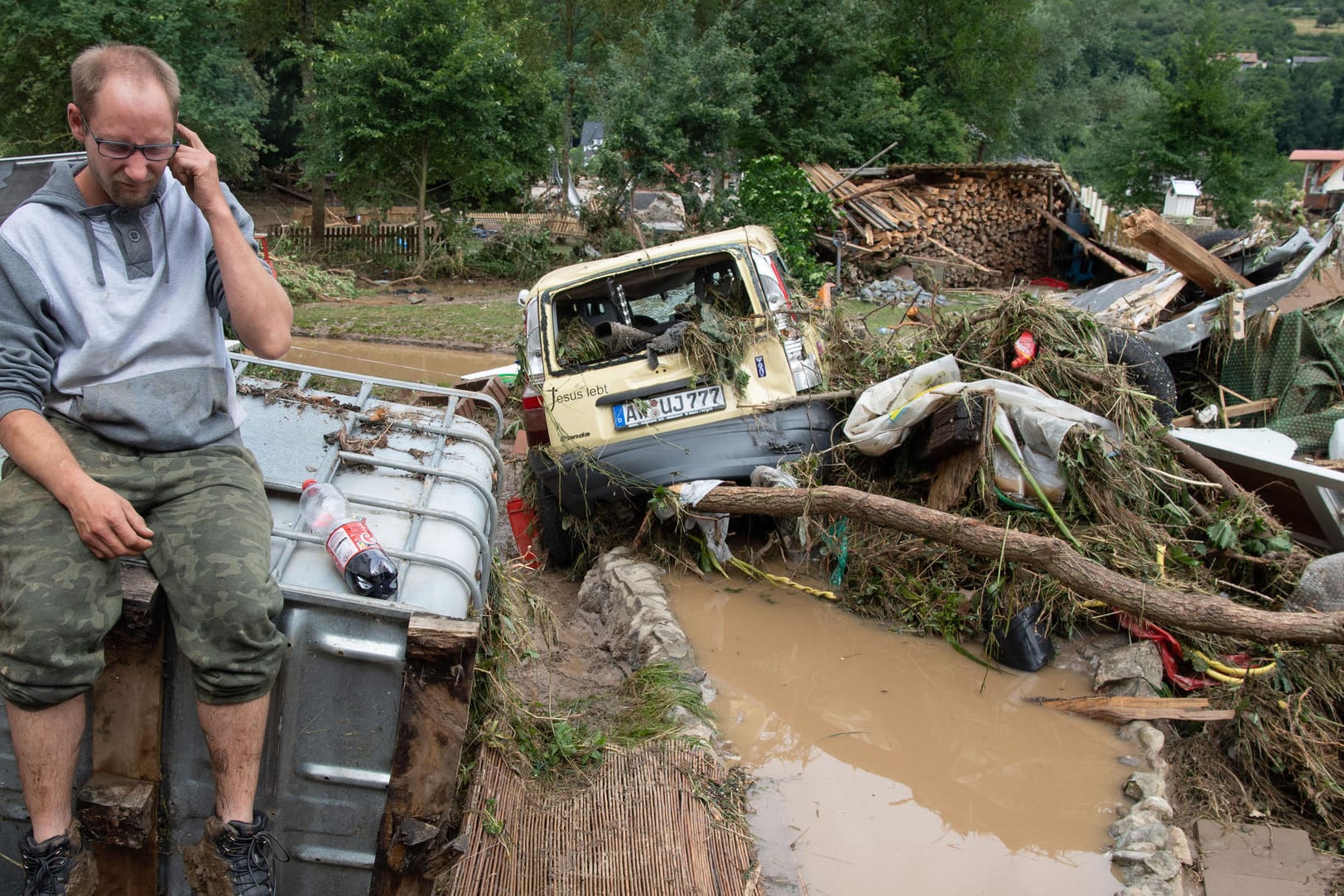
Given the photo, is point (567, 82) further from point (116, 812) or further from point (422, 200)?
point (116, 812)

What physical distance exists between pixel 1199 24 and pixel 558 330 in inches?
1195

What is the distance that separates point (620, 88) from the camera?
1895 centimetres

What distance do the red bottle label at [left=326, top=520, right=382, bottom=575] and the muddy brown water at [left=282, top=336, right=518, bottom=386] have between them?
8.25 m

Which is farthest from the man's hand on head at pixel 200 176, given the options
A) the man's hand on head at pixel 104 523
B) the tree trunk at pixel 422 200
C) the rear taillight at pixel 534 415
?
the tree trunk at pixel 422 200

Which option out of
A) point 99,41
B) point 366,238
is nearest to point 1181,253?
point 366,238

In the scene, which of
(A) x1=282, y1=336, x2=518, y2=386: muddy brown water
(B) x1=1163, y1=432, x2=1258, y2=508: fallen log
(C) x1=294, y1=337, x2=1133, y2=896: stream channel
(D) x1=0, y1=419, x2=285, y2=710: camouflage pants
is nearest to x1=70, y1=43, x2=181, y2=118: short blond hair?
(D) x1=0, y1=419, x2=285, y2=710: camouflage pants

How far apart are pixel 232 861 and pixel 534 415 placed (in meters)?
3.99

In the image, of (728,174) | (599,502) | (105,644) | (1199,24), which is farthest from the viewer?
(1199,24)

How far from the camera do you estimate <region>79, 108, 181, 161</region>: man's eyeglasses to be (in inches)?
92.0

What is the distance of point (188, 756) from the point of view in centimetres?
247

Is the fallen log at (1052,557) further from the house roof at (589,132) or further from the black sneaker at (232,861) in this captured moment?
the house roof at (589,132)

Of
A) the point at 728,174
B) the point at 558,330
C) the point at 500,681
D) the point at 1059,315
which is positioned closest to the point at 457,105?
the point at 728,174

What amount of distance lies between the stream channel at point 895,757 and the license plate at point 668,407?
1002 millimetres

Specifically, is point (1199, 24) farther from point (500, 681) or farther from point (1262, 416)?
point (500, 681)
